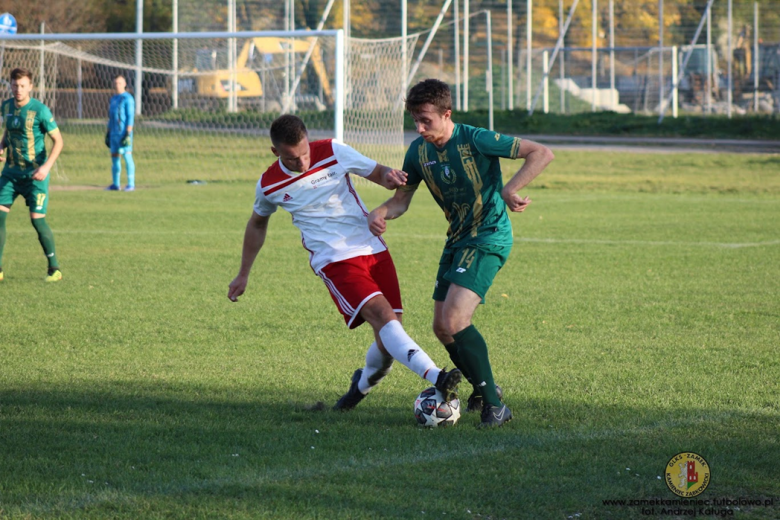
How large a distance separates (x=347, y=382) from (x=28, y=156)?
18.0 feet

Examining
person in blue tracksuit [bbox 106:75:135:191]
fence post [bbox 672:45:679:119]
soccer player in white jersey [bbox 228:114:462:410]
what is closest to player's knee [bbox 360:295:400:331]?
soccer player in white jersey [bbox 228:114:462:410]

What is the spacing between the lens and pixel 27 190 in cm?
991

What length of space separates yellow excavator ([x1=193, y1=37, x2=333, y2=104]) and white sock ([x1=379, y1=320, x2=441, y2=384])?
2305 cm

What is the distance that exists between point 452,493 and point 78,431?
2075 mm

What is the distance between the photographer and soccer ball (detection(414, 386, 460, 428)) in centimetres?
487

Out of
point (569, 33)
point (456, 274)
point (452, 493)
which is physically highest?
point (569, 33)

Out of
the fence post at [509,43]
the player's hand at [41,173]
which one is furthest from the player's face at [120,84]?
the fence post at [509,43]

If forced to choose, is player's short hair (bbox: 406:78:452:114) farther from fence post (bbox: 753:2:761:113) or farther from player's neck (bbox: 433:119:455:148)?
fence post (bbox: 753:2:761:113)

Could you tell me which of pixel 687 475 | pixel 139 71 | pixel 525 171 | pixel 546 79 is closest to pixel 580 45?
pixel 546 79

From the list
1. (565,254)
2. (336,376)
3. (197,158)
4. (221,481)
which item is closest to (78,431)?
(221,481)

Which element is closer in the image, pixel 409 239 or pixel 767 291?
pixel 767 291

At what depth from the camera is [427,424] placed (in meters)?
4.89

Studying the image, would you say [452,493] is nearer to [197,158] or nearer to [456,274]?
[456,274]

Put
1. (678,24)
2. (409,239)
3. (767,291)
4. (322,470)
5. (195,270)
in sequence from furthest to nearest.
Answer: (678,24)
(409,239)
(195,270)
(767,291)
(322,470)
